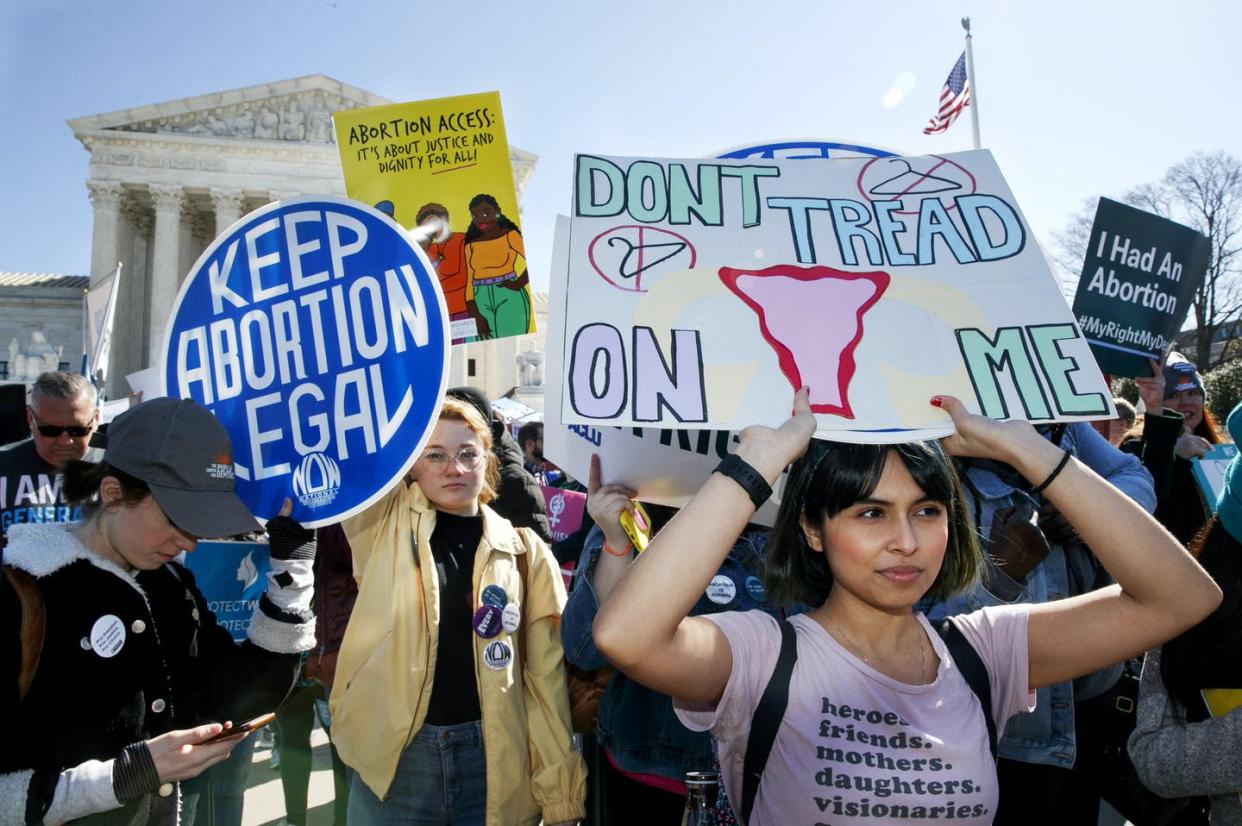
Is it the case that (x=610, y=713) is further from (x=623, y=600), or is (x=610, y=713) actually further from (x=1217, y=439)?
(x=1217, y=439)

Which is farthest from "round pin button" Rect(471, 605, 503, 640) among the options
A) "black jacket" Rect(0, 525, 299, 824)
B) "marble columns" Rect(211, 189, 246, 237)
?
"marble columns" Rect(211, 189, 246, 237)

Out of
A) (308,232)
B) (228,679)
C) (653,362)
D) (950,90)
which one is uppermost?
(950,90)

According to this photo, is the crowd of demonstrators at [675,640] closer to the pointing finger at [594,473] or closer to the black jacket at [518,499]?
the pointing finger at [594,473]

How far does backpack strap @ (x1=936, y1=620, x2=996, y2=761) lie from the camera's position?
160 cm

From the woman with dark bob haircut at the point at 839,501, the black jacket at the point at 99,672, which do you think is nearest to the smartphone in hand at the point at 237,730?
the black jacket at the point at 99,672

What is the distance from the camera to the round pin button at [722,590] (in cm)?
229

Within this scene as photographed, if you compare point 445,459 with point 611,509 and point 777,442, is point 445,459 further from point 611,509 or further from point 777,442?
point 777,442

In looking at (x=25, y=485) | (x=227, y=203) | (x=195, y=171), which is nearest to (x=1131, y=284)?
(x=25, y=485)

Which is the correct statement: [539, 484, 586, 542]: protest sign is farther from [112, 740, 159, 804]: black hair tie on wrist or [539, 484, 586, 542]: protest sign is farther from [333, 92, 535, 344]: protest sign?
[112, 740, 159, 804]: black hair tie on wrist

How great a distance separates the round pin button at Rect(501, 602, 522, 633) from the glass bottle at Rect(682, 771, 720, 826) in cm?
81

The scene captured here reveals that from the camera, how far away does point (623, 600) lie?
4.43 feet

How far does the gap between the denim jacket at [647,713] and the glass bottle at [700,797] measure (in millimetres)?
585

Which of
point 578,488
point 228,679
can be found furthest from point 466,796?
point 578,488

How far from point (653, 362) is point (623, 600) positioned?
536 millimetres
